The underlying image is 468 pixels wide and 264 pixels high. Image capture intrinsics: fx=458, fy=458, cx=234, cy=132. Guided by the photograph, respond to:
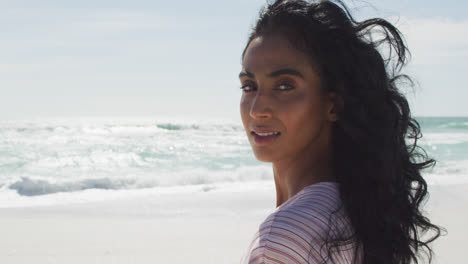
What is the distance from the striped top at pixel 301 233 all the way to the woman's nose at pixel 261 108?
24cm

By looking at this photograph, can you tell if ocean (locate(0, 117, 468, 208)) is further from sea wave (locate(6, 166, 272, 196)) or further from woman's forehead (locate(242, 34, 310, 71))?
woman's forehead (locate(242, 34, 310, 71))

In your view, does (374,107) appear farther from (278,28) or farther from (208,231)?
(208,231)

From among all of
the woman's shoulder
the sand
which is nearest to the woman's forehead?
the woman's shoulder

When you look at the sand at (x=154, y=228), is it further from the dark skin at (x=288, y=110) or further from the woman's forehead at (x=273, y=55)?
the woman's forehead at (x=273, y=55)

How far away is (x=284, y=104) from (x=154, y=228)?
15.4ft

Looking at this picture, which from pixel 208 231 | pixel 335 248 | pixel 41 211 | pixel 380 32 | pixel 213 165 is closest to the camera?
pixel 335 248

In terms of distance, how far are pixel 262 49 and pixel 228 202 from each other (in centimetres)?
583

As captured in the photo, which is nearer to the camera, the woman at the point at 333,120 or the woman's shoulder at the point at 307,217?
the woman's shoulder at the point at 307,217

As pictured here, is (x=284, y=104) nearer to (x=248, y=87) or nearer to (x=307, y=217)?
(x=248, y=87)

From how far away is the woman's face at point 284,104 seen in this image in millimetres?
1136

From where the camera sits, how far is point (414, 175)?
52.6 inches

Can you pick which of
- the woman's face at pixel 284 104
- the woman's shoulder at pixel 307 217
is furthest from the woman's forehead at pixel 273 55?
the woman's shoulder at pixel 307 217

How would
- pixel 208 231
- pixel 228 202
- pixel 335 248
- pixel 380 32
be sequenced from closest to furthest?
pixel 335 248 < pixel 380 32 < pixel 208 231 < pixel 228 202

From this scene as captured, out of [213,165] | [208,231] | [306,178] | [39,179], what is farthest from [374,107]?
[213,165]
